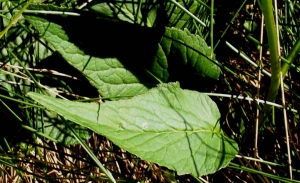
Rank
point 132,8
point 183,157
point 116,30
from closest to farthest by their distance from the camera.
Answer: point 183,157 → point 116,30 → point 132,8

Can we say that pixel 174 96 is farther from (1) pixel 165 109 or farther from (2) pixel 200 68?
(2) pixel 200 68

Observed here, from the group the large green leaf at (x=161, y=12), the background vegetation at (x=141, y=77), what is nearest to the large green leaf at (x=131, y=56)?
the background vegetation at (x=141, y=77)

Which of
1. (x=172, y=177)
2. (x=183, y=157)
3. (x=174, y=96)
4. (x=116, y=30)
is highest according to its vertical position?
(x=116, y=30)

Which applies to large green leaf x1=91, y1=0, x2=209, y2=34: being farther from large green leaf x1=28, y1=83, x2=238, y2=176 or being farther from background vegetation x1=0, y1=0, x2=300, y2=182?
large green leaf x1=28, y1=83, x2=238, y2=176

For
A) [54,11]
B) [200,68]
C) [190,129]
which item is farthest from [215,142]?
[54,11]

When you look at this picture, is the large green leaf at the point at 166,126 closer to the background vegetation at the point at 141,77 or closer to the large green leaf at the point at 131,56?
the background vegetation at the point at 141,77

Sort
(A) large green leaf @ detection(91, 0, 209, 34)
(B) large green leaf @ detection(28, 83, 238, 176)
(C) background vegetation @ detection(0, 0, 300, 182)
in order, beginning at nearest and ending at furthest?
(B) large green leaf @ detection(28, 83, 238, 176)
(C) background vegetation @ detection(0, 0, 300, 182)
(A) large green leaf @ detection(91, 0, 209, 34)

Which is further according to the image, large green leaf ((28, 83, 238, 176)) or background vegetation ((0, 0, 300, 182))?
background vegetation ((0, 0, 300, 182))

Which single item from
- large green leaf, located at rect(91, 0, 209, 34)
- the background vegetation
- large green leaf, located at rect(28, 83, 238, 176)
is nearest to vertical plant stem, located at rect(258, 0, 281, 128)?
the background vegetation
